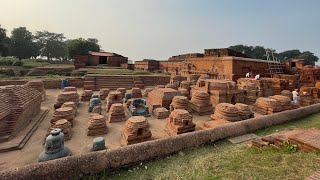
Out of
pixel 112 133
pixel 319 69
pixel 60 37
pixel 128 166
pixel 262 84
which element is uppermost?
pixel 60 37

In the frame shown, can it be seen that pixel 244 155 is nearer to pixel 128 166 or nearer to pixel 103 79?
pixel 128 166

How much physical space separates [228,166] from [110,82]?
1460cm

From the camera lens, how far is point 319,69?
16.3 metres

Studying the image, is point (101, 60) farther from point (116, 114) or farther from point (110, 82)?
point (116, 114)

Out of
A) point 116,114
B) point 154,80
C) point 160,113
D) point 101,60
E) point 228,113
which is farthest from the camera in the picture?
point 101,60

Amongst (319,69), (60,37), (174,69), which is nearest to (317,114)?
(319,69)

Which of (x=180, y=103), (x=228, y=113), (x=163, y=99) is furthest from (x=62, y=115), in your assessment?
(x=228, y=113)

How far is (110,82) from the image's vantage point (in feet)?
53.6

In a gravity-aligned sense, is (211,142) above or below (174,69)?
below

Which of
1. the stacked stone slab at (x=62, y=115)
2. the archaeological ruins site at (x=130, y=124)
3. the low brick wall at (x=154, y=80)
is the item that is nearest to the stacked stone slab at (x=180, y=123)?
the archaeological ruins site at (x=130, y=124)

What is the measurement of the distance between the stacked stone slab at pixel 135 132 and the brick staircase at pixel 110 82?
10643mm

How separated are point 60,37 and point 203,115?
62.3m

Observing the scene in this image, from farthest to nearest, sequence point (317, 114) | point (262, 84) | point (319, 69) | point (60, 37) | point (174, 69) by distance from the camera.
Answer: point (60, 37)
point (174, 69)
point (319, 69)
point (262, 84)
point (317, 114)

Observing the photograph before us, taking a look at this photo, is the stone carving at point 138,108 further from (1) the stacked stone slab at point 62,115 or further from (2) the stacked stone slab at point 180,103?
(1) the stacked stone slab at point 62,115
